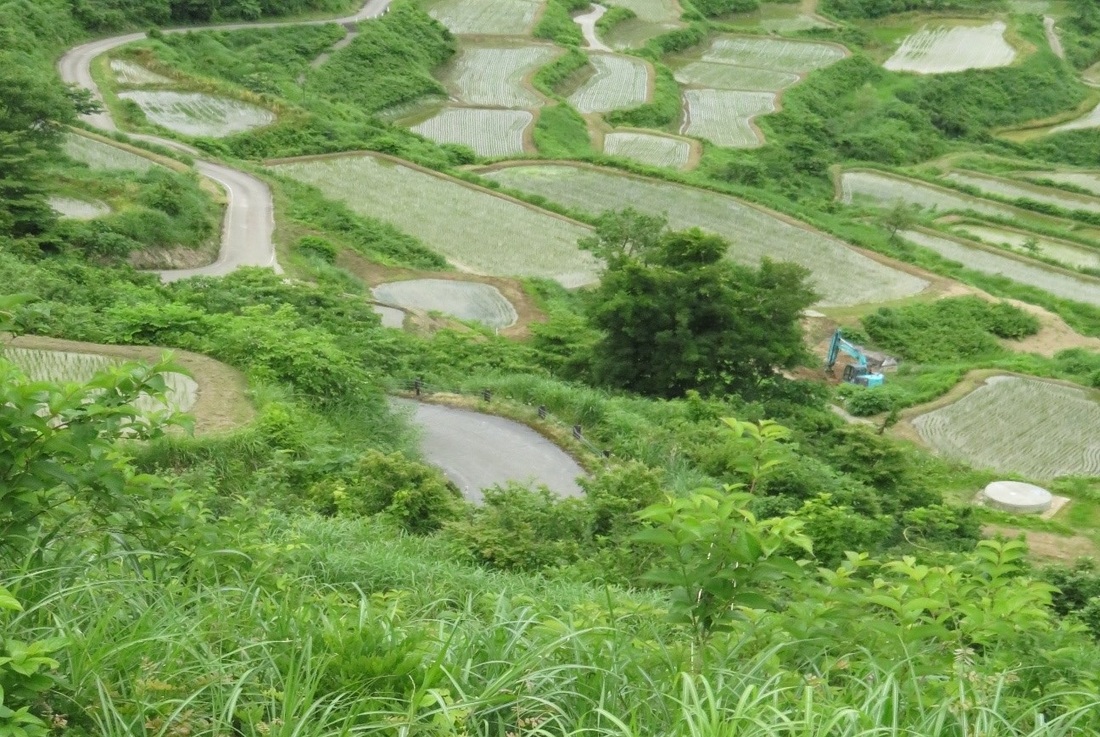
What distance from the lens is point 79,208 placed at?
23.9 m

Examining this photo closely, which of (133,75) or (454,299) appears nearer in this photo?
(454,299)

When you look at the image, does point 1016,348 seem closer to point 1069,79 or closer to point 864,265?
point 864,265

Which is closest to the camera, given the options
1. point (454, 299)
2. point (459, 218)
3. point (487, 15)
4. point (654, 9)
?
point (454, 299)

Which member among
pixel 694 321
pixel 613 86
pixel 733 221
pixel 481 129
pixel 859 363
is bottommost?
pixel 859 363

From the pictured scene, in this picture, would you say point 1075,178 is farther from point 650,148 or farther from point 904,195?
point 650,148

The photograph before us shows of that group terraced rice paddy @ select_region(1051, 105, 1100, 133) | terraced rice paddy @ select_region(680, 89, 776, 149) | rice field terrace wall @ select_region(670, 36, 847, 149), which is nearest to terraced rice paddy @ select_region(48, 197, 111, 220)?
terraced rice paddy @ select_region(680, 89, 776, 149)

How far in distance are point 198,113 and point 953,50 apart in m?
49.4

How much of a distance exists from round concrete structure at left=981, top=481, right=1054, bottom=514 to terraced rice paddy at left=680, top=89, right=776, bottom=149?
30.8m

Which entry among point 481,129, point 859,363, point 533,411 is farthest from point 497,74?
point 533,411

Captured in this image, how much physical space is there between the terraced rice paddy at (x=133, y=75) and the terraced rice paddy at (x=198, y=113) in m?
0.98

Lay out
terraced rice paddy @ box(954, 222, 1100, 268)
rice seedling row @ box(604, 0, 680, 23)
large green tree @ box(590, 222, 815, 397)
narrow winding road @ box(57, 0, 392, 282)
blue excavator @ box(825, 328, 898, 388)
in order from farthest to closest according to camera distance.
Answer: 1. rice seedling row @ box(604, 0, 680, 23)
2. terraced rice paddy @ box(954, 222, 1100, 268)
3. blue excavator @ box(825, 328, 898, 388)
4. narrow winding road @ box(57, 0, 392, 282)
5. large green tree @ box(590, 222, 815, 397)

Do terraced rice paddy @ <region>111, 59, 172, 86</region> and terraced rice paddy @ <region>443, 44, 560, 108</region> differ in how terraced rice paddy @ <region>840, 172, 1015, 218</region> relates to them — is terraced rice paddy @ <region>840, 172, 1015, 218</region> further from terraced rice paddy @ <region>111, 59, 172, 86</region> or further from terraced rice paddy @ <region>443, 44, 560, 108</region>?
terraced rice paddy @ <region>111, 59, 172, 86</region>

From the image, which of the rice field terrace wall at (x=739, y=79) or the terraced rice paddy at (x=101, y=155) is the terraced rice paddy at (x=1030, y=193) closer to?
the rice field terrace wall at (x=739, y=79)

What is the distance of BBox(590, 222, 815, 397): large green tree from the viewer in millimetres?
19422
